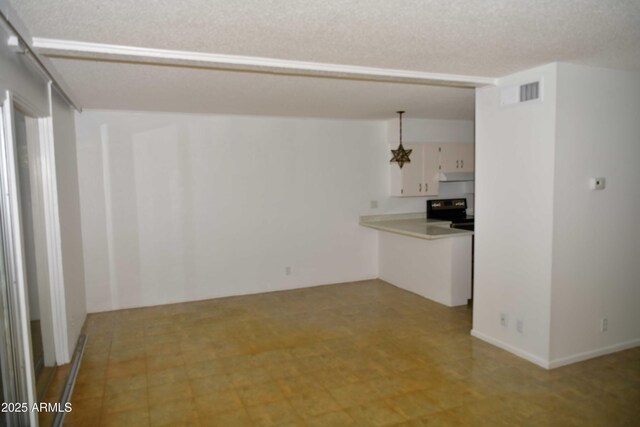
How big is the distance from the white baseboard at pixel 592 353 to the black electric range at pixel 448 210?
3.07 m

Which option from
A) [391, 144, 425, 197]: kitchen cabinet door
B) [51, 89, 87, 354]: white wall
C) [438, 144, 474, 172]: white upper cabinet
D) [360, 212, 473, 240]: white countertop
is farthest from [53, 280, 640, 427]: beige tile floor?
[438, 144, 474, 172]: white upper cabinet

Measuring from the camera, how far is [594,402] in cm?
292

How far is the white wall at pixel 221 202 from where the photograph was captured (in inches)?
201

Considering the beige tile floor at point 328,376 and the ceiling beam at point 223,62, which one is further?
the beige tile floor at point 328,376

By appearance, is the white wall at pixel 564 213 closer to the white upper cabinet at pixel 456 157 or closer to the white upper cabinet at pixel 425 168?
the white upper cabinet at pixel 425 168

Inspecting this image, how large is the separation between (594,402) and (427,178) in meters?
4.03

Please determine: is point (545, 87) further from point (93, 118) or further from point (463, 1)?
point (93, 118)

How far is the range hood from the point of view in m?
6.56

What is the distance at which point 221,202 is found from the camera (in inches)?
221

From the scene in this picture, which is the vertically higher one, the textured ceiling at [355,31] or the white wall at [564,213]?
the textured ceiling at [355,31]

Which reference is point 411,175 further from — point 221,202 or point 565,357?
point 565,357

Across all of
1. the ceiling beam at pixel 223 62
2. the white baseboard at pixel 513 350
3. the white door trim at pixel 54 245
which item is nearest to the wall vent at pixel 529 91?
the ceiling beam at pixel 223 62

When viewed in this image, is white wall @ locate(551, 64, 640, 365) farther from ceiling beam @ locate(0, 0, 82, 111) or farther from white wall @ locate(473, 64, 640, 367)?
ceiling beam @ locate(0, 0, 82, 111)

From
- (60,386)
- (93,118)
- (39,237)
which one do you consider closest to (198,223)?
(93,118)
